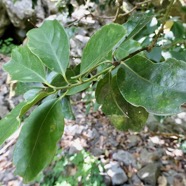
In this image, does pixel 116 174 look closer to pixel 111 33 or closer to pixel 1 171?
pixel 1 171

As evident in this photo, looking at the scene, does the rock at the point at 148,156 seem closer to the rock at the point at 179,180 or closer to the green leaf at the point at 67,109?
the rock at the point at 179,180

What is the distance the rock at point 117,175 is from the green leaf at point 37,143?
4.94 ft

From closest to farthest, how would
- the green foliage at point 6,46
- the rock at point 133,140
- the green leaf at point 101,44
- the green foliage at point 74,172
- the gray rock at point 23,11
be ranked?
the green leaf at point 101,44
the green foliage at point 74,172
the rock at point 133,140
the green foliage at point 6,46
the gray rock at point 23,11

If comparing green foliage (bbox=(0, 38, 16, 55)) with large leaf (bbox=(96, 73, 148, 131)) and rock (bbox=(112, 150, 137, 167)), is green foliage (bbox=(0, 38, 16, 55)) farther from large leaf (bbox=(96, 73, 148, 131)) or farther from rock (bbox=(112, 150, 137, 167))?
large leaf (bbox=(96, 73, 148, 131))

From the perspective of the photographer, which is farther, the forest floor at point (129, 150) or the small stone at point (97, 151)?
the small stone at point (97, 151)

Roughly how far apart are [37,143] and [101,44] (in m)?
0.17

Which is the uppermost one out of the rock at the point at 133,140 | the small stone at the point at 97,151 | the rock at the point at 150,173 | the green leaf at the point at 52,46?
the green leaf at the point at 52,46

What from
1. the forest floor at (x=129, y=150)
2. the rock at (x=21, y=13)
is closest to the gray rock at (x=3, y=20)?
the rock at (x=21, y=13)

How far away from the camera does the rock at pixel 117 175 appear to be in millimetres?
1757

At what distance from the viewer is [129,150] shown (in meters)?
2.08

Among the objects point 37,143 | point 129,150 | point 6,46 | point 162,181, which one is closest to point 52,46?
point 37,143

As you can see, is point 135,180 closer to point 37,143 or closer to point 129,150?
point 129,150

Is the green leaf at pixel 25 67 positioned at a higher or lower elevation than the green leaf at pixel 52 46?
lower

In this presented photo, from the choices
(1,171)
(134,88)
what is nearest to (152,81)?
(134,88)
